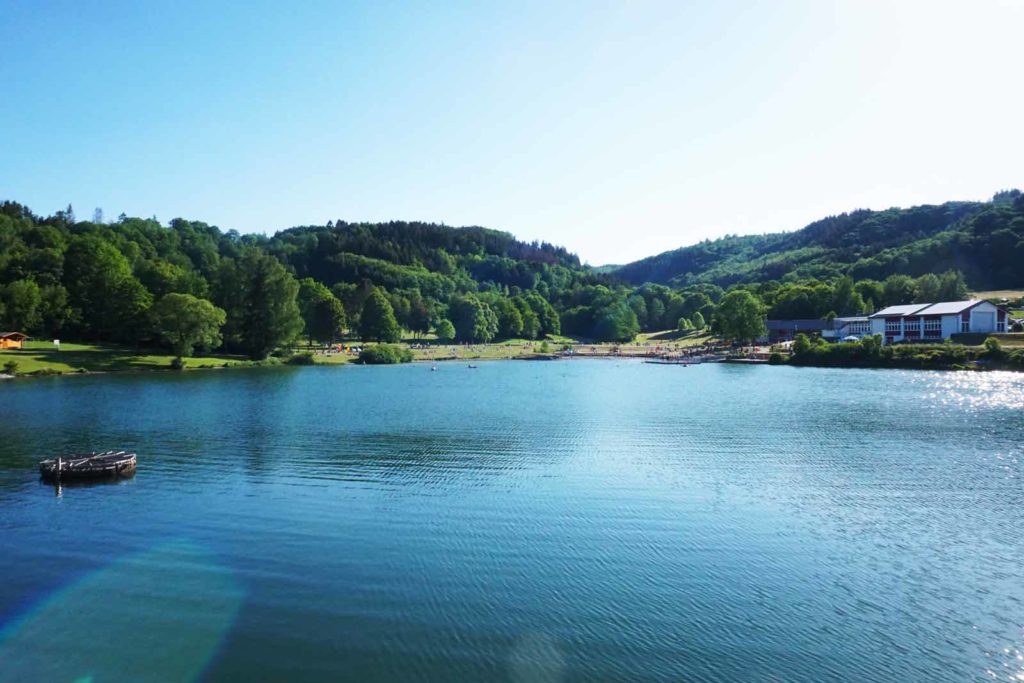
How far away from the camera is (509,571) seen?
55.8 feet

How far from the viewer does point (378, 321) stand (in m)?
124

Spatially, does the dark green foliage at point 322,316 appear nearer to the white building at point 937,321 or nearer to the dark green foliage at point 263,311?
the dark green foliage at point 263,311

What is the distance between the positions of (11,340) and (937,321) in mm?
123633

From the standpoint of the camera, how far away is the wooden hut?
7888cm

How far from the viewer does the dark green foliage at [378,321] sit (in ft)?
407

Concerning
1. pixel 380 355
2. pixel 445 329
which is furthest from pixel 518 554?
pixel 445 329

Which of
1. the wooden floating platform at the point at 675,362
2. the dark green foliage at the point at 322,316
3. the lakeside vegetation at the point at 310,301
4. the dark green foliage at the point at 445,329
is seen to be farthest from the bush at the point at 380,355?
the wooden floating platform at the point at 675,362

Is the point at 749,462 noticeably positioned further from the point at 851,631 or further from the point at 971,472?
the point at 851,631

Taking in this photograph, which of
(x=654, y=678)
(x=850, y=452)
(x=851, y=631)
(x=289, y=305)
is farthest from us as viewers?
(x=289, y=305)

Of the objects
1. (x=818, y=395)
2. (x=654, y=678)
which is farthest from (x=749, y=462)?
(x=818, y=395)

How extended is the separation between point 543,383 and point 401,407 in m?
25.7

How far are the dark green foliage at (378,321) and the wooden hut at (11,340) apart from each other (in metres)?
54.2

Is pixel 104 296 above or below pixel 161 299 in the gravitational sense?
above

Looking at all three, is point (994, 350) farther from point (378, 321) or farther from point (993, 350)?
point (378, 321)
